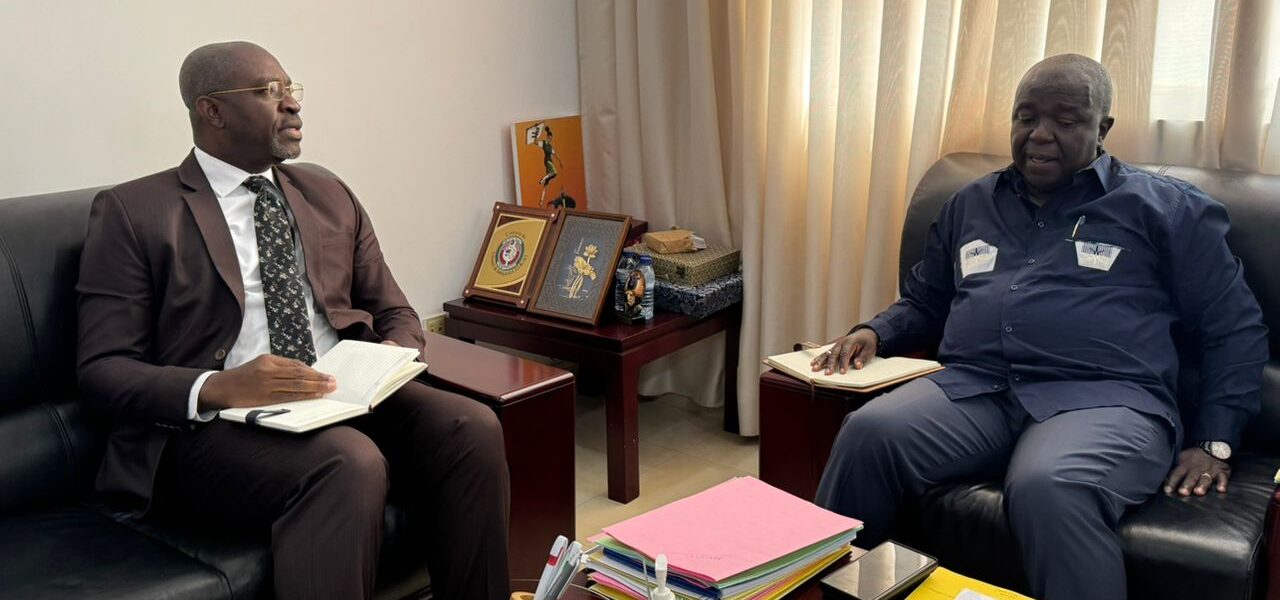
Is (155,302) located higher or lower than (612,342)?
higher

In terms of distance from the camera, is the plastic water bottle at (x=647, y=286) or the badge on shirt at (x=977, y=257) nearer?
the badge on shirt at (x=977, y=257)

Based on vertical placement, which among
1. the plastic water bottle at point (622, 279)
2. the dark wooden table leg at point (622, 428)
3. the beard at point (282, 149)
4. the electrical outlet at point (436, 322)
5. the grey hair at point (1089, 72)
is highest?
the grey hair at point (1089, 72)

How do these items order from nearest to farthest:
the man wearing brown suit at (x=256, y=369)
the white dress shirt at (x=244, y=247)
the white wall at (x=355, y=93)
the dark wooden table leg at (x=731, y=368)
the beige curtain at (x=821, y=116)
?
the man wearing brown suit at (x=256, y=369)
the white dress shirt at (x=244, y=247)
the white wall at (x=355, y=93)
the beige curtain at (x=821, y=116)
the dark wooden table leg at (x=731, y=368)

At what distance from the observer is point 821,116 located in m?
2.94

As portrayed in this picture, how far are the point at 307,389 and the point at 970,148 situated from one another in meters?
1.70

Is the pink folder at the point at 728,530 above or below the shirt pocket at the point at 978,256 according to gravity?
below

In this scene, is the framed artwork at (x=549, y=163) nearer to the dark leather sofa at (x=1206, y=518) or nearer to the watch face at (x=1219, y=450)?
the dark leather sofa at (x=1206, y=518)

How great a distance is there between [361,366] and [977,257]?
50.0 inches

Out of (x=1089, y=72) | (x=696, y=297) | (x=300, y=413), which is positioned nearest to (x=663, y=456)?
(x=696, y=297)

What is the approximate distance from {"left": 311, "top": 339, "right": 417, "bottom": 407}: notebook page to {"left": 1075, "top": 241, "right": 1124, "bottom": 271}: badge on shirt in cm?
132

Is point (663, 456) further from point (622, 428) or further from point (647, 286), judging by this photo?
point (647, 286)

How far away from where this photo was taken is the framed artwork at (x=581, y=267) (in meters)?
2.96

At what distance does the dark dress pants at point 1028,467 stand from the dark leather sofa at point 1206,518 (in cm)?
4

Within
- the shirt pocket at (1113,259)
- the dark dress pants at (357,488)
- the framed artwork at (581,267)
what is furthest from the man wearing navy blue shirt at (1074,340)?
the framed artwork at (581,267)
